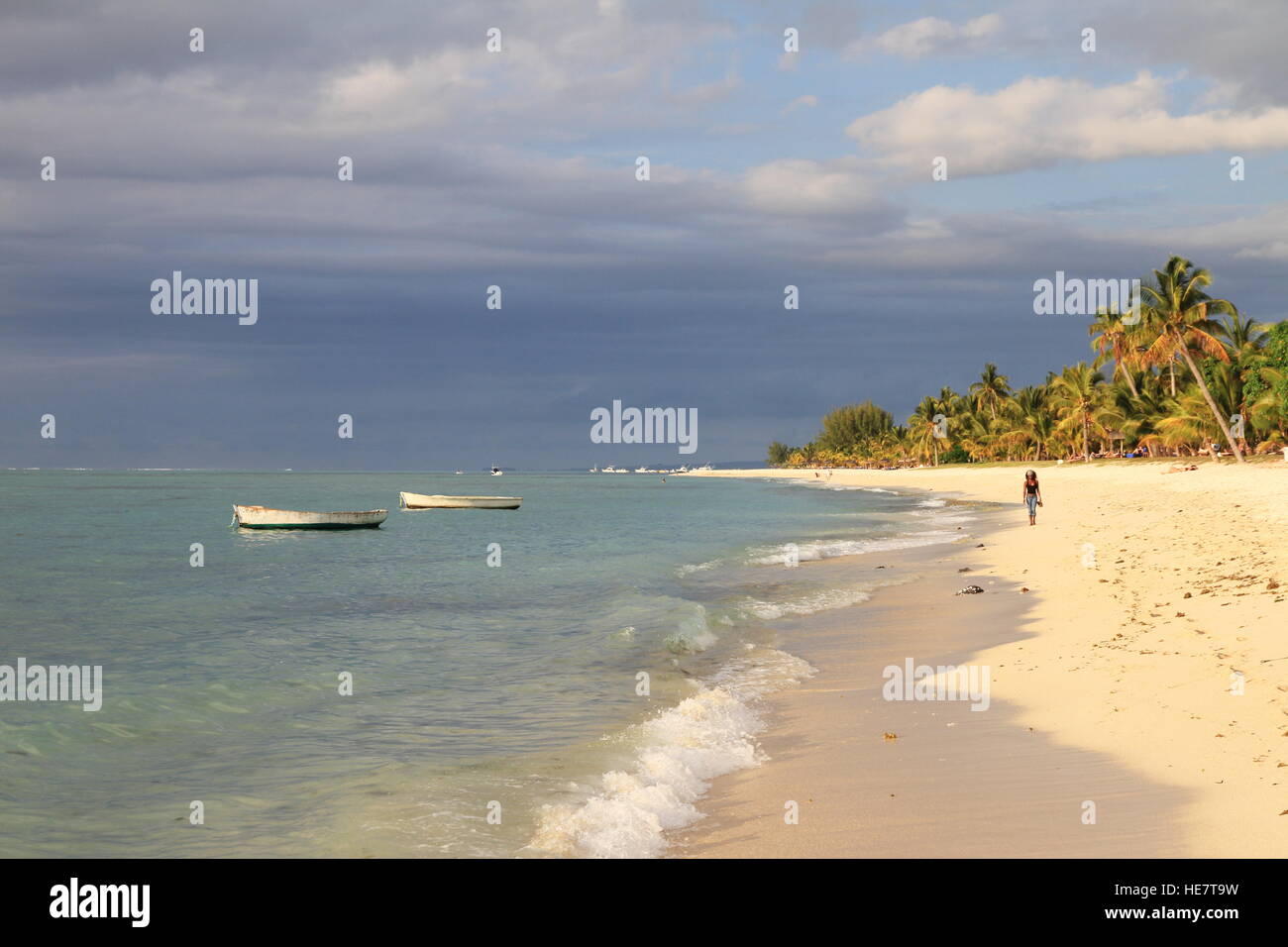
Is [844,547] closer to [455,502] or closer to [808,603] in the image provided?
[808,603]

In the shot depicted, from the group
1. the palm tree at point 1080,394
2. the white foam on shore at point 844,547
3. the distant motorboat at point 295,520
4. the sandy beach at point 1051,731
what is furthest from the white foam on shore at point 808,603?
the palm tree at point 1080,394

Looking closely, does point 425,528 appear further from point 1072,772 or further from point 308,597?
point 1072,772

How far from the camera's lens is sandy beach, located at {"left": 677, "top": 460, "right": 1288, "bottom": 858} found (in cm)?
739

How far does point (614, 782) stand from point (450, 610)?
16838mm

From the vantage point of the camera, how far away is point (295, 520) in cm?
5922

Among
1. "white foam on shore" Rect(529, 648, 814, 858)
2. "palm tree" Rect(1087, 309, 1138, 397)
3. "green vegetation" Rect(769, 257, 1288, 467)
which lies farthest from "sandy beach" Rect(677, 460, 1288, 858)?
"palm tree" Rect(1087, 309, 1138, 397)

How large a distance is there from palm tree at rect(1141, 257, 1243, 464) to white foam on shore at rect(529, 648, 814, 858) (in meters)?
75.0

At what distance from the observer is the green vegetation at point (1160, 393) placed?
3012 inches

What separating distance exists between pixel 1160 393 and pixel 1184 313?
3221 cm

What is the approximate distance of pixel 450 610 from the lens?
25.8 meters

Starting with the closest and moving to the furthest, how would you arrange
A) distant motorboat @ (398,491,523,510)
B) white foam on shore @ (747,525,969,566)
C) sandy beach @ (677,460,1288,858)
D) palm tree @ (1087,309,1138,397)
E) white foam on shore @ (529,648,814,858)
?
sandy beach @ (677,460,1288,858) → white foam on shore @ (529,648,814,858) → white foam on shore @ (747,525,969,566) → distant motorboat @ (398,491,523,510) → palm tree @ (1087,309,1138,397)

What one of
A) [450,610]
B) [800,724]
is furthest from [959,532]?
[800,724]

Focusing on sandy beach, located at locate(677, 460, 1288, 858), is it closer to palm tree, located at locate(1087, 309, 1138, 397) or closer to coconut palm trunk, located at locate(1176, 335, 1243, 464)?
coconut palm trunk, located at locate(1176, 335, 1243, 464)
